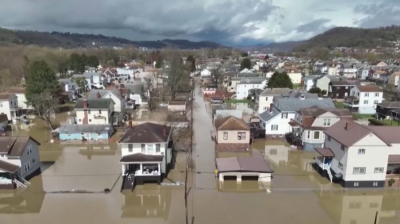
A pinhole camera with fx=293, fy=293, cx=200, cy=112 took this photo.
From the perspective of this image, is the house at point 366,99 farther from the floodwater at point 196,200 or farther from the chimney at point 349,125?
the floodwater at point 196,200

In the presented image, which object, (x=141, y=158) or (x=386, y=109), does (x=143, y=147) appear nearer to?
(x=141, y=158)

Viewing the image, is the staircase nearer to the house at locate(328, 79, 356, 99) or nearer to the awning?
the awning

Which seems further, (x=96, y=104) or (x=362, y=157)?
(x=96, y=104)

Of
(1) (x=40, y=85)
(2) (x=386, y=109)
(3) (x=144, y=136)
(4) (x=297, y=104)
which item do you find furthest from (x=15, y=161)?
(2) (x=386, y=109)

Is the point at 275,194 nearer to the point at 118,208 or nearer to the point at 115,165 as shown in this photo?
the point at 118,208

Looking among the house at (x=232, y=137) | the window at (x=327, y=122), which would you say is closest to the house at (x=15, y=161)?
the house at (x=232, y=137)
